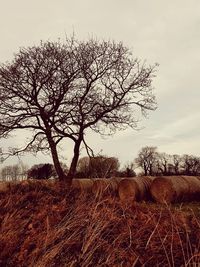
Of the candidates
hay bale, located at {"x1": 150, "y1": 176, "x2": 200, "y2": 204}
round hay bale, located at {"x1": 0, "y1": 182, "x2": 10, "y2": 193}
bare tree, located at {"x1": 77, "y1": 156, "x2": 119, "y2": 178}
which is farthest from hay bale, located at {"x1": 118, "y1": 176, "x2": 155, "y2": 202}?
bare tree, located at {"x1": 77, "y1": 156, "x2": 119, "y2": 178}

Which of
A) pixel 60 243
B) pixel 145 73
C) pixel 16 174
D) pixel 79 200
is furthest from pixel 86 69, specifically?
pixel 60 243

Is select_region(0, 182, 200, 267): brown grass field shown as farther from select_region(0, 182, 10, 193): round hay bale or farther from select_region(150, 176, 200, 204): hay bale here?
select_region(150, 176, 200, 204): hay bale

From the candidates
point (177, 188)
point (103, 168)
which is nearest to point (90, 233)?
point (103, 168)

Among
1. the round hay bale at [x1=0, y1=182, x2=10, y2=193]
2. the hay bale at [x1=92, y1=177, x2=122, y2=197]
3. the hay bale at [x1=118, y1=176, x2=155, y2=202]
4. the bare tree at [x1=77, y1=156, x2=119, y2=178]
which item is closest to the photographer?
the bare tree at [x1=77, y1=156, x2=119, y2=178]

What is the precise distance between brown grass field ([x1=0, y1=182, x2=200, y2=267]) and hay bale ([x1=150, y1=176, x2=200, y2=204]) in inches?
475

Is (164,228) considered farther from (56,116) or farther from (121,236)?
(56,116)

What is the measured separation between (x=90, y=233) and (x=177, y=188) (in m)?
13.6

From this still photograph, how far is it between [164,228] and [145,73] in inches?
747

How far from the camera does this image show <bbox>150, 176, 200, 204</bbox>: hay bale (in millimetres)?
17316

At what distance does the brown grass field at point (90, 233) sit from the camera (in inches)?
157

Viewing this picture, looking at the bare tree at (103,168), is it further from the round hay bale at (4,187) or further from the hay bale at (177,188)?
the hay bale at (177,188)

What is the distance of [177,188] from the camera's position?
17.4 meters

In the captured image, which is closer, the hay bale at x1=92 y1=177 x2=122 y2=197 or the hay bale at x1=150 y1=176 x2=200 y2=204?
the hay bale at x1=92 y1=177 x2=122 y2=197

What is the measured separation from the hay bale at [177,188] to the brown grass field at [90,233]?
12.1 meters
